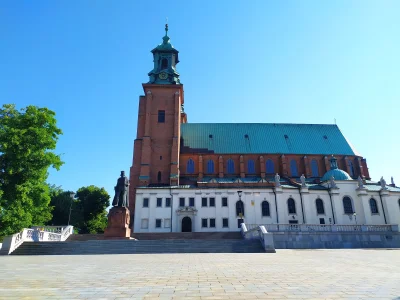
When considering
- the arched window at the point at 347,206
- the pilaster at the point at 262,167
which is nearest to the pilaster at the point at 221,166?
the pilaster at the point at 262,167

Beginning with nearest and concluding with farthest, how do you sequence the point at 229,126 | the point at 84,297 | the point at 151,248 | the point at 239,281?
the point at 84,297 → the point at 239,281 → the point at 151,248 → the point at 229,126

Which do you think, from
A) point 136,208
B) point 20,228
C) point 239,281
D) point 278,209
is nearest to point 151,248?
point 20,228

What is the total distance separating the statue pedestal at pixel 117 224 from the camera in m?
22.8

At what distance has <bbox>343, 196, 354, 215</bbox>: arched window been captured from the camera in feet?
133

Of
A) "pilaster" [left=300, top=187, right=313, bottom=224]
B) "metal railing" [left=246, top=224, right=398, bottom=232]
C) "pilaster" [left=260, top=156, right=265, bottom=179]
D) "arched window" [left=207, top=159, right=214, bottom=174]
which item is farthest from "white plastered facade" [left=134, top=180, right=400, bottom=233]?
"metal railing" [left=246, top=224, right=398, bottom=232]

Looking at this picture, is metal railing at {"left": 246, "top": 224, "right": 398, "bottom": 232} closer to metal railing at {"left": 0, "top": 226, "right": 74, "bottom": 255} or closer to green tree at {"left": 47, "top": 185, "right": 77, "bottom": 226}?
metal railing at {"left": 0, "top": 226, "right": 74, "bottom": 255}

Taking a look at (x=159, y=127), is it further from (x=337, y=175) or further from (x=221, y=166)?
(x=337, y=175)

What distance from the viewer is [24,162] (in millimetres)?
21406

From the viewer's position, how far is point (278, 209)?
40.3m

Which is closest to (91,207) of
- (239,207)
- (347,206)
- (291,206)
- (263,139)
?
(239,207)

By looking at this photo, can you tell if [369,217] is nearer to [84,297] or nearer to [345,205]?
[345,205]

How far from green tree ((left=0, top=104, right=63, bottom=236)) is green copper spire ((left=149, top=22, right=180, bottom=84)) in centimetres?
2908

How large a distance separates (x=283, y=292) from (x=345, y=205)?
4104 centimetres

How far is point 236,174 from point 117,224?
28.3m
